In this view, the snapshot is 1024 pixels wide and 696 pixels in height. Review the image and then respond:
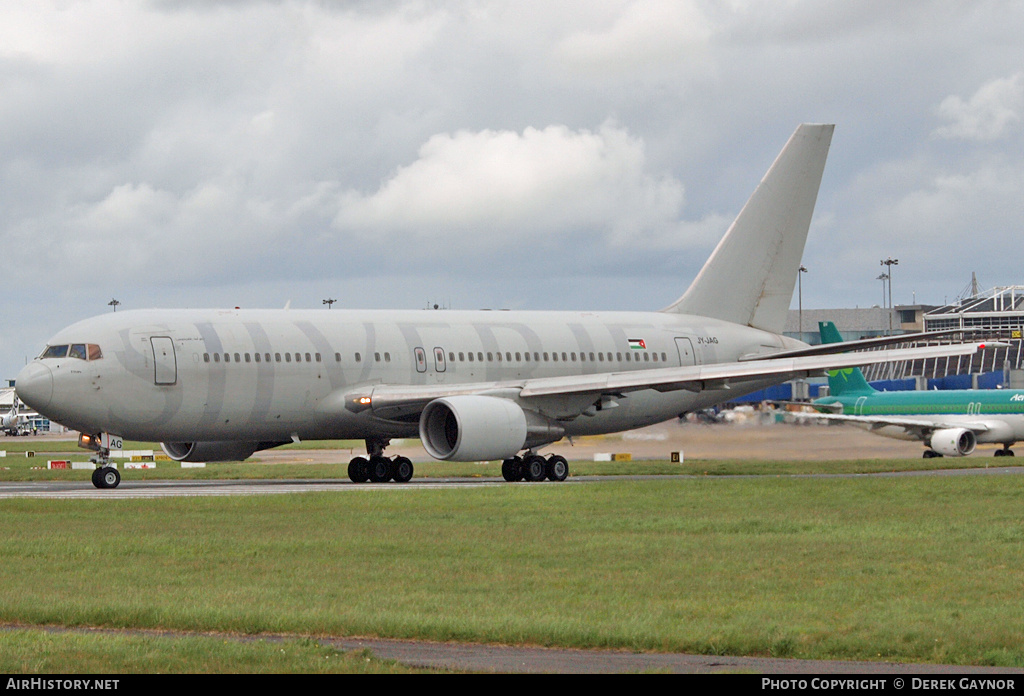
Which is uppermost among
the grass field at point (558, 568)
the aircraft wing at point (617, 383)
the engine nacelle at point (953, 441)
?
the aircraft wing at point (617, 383)

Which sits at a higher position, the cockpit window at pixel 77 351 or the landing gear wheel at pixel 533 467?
the cockpit window at pixel 77 351

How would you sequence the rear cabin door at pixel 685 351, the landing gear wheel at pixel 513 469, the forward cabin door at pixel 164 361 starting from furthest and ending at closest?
the rear cabin door at pixel 685 351, the landing gear wheel at pixel 513 469, the forward cabin door at pixel 164 361

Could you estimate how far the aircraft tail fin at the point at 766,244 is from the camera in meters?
46.3

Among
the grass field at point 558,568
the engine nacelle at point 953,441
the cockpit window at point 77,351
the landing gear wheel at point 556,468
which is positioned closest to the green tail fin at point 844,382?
the engine nacelle at point 953,441

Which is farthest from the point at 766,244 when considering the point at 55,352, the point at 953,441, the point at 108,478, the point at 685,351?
the point at 55,352

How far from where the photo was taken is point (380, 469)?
40906mm

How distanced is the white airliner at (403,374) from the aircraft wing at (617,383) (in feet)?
0.16

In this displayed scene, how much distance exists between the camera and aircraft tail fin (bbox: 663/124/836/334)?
1823 inches

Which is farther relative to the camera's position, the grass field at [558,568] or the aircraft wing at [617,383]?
the aircraft wing at [617,383]

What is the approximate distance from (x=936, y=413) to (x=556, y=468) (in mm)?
32232

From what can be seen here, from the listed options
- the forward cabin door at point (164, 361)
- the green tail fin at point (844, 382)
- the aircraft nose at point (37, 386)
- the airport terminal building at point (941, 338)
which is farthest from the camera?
the airport terminal building at point (941, 338)

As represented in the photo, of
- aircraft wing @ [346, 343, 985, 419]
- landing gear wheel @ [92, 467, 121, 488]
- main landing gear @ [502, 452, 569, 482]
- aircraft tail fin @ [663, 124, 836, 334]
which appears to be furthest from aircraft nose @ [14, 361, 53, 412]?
aircraft tail fin @ [663, 124, 836, 334]

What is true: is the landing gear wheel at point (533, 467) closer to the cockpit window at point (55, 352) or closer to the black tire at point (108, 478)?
the black tire at point (108, 478)

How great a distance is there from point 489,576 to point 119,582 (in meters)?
4.59
